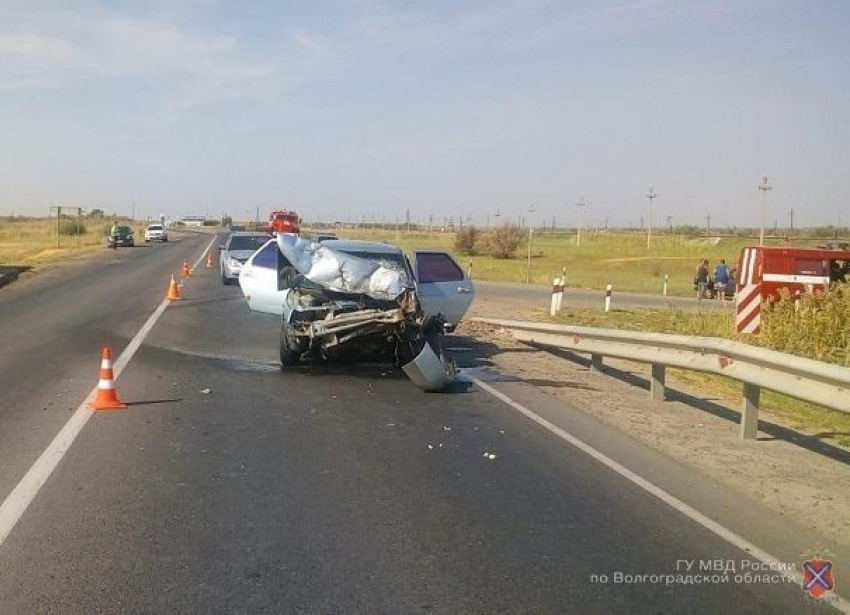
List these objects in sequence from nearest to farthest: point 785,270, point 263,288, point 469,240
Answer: point 263,288
point 785,270
point 469,240

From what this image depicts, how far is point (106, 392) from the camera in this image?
9.86m

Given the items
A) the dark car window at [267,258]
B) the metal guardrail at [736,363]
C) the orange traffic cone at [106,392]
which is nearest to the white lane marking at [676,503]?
the metal guardrail at [736,363]

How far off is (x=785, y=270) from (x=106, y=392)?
19.3m

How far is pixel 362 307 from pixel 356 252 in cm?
205

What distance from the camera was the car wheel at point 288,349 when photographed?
41.4 feet

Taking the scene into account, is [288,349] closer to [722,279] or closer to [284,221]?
[722,279]

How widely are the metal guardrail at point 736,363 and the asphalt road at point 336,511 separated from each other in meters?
1.29

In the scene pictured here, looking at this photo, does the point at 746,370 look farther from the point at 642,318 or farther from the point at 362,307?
the point at 642,318

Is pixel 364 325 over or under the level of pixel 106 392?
over

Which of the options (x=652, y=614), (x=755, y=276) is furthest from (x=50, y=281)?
(x=652, y=614)

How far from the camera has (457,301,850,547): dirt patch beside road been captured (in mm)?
7078

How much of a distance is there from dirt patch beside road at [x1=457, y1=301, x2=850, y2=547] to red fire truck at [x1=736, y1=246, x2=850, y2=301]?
10157 millimetres

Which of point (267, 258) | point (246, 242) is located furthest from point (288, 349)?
point (246, 242)

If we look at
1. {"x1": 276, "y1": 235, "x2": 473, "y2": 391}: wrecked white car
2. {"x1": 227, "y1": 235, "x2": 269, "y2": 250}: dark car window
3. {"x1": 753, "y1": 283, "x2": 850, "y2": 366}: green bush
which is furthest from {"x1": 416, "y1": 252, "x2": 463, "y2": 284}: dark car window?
{"x1": 227, "y1": 235, "x2": 269, "y2": 250}: dark car window
